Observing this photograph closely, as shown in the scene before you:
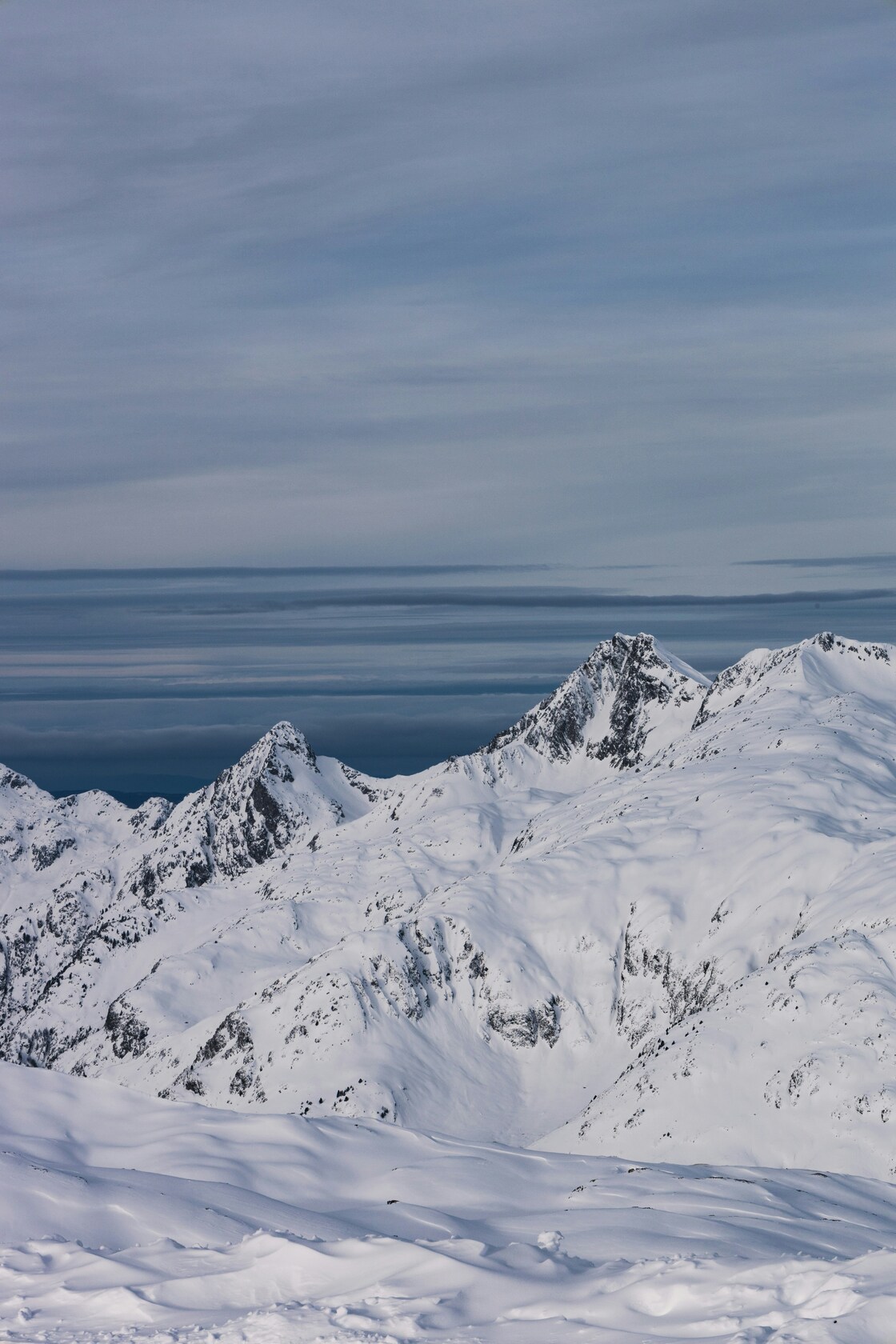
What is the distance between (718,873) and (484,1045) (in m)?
33.3

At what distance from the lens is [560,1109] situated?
131 meters

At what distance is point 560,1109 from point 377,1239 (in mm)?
116853

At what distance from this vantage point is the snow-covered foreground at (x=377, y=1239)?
17.0 metres

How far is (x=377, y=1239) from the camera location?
20594 millimetres

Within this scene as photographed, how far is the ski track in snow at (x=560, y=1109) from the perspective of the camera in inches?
712

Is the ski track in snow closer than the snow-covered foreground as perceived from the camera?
No

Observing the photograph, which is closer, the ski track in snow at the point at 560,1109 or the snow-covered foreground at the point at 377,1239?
the snow-covered foreground at the point at 377,1239

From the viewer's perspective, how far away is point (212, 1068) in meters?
150

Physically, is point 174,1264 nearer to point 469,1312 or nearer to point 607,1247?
point 469,1312

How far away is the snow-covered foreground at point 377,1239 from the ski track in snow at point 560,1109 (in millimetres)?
77

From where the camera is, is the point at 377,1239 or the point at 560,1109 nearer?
the point at 377,1239

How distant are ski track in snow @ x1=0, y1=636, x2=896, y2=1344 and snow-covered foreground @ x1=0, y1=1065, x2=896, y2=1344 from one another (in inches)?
3.0

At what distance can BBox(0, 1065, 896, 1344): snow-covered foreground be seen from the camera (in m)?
17.0

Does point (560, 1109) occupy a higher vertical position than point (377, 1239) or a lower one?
lower
